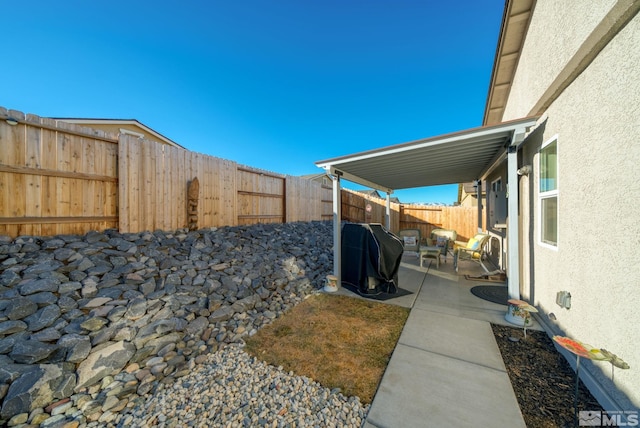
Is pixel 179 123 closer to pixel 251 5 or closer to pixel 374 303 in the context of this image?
pixel 251 5

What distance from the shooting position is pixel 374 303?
3873 millimetres

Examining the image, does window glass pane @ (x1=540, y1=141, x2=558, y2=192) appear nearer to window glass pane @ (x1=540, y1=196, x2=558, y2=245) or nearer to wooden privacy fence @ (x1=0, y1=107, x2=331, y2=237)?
window glass pane @ (x1=540, y1=196, x2=558, y2=245)

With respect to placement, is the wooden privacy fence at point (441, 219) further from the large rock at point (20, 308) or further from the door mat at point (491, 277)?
the large rock at point (20, 308)

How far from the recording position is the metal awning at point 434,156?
3.26m

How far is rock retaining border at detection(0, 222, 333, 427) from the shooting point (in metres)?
1.91

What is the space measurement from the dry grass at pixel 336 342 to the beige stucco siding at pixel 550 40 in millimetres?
3755

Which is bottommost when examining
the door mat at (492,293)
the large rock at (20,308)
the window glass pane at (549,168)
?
the door mat at (492,293)

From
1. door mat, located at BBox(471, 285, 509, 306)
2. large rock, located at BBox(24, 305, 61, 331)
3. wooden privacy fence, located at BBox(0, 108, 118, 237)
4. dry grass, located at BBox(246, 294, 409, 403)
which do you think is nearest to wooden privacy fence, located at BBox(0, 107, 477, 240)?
wooden privacy fence, located at BBox(0, 108, 118, 237)

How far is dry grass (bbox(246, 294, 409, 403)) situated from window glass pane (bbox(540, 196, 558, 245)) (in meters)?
2.14

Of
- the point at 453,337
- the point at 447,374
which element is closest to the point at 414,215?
the point at 453,337

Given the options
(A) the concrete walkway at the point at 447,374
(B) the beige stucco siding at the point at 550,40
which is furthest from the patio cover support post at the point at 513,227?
(B) the beige stucco siding at the point at 550,40

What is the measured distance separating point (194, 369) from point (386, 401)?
1.91 m

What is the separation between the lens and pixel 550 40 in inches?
116

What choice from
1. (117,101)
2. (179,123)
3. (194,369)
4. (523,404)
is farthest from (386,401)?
(179,123)
